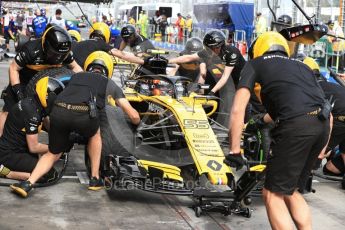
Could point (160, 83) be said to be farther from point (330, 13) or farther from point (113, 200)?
point (330, 13)

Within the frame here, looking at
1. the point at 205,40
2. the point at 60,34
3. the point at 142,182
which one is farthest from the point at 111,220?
the point at 205,40

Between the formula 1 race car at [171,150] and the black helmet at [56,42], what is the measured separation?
0.86 m

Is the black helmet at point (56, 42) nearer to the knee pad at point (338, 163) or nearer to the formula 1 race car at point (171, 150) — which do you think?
the formula 1 race car at point (171, 150)

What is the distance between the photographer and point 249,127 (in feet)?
21.0

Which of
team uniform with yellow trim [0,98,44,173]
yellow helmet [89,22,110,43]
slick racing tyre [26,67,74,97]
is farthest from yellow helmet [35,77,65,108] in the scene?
yellow helmet [89,22,110,43]

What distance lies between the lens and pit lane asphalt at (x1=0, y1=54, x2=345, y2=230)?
5.07 meters

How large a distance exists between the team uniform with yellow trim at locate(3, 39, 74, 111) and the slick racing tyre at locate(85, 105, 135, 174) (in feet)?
3.52

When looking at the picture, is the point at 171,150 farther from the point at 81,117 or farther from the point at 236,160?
the point at 236,160

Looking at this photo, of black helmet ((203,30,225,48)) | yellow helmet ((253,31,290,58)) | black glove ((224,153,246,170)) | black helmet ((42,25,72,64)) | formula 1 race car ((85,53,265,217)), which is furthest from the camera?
black helmet ((203,30,225,48))

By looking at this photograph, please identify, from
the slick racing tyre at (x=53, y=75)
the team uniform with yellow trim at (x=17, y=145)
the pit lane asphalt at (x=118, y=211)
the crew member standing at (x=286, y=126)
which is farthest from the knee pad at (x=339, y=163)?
the team uniform with yellow trim at (x=17, y=145)

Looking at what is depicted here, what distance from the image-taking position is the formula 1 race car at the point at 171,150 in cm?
538

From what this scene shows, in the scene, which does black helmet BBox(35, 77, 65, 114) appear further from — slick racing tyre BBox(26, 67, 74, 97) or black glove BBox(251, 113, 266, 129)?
black glove BBox(251, 113, 266, 129)

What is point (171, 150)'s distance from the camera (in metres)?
6.66

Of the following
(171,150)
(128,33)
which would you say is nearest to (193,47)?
(128,33)
